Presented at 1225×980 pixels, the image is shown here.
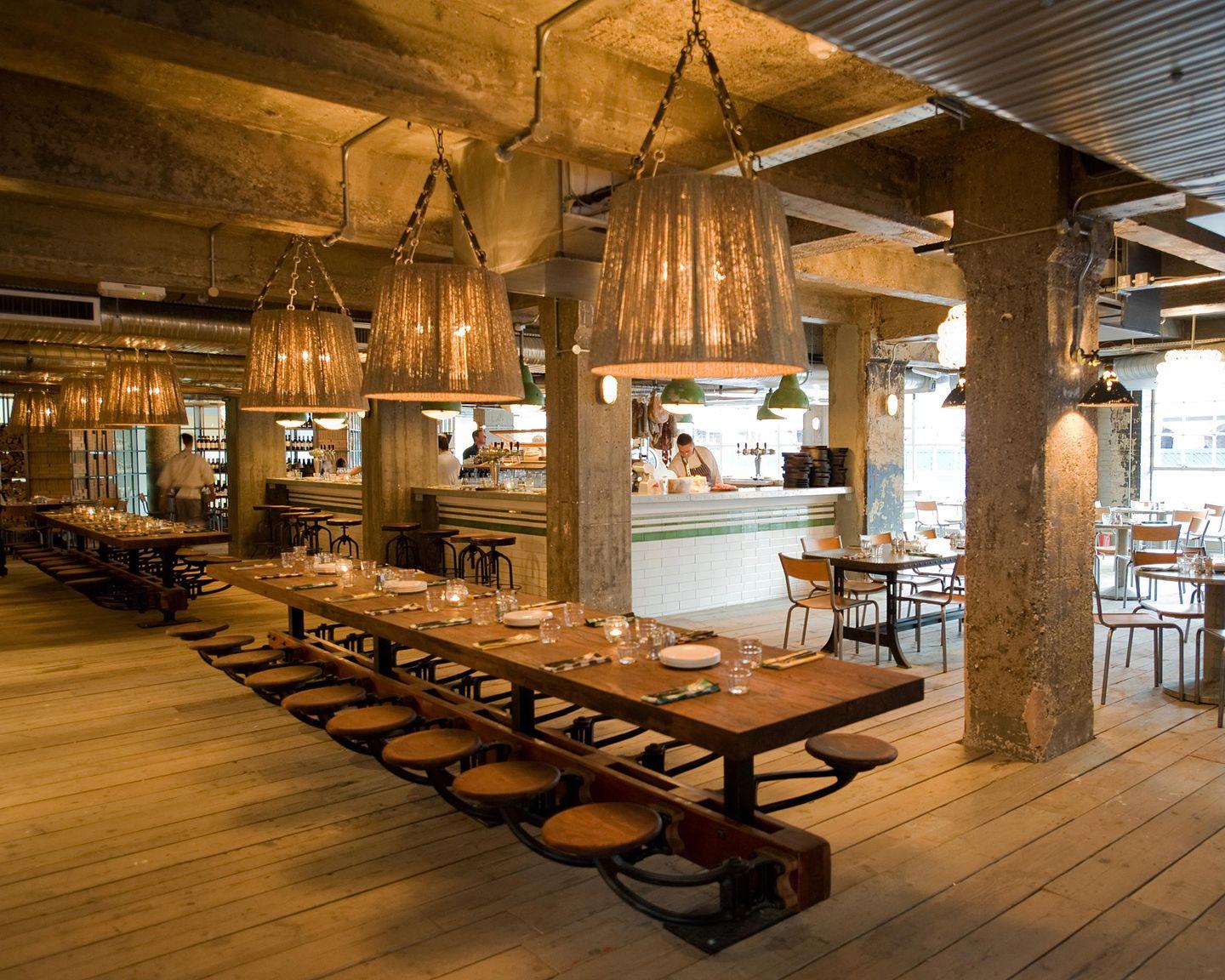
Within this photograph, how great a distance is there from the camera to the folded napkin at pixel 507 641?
11.2ft

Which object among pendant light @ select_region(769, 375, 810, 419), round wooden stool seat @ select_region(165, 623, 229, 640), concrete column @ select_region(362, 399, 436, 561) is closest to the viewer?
round wooden stool seat @ select_region(165, 623, 229, 640)

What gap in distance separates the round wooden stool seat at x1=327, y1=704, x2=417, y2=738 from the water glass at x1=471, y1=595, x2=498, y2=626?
533 millimetres

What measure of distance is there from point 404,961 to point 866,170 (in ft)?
14.5

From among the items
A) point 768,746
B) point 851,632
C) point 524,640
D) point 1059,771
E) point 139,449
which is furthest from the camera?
point 139,449

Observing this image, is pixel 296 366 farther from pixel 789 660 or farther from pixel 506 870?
pixel 789 660

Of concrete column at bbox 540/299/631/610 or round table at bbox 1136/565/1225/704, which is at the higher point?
concrete column at bbox 540/299/631/610

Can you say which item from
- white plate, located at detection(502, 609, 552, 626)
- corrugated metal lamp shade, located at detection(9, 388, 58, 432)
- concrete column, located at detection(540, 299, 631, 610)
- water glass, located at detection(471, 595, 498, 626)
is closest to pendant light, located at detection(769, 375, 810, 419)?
concrete column, located at detection(540, 299, 631, 610)

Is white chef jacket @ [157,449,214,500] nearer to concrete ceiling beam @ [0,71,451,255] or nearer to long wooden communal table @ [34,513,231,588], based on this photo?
long wooden communal table @ [34,513,231,588]

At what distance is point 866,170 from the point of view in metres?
4.88

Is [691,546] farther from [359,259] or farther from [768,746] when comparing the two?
[768,746]

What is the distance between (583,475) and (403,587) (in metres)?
2.58

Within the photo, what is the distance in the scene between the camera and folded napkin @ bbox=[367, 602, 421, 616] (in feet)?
13.2

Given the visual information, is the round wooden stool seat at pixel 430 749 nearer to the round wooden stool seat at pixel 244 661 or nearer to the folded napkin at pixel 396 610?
the folded napkin at pixel 396 610

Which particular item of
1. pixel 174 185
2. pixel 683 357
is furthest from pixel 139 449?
pixel 683 357
